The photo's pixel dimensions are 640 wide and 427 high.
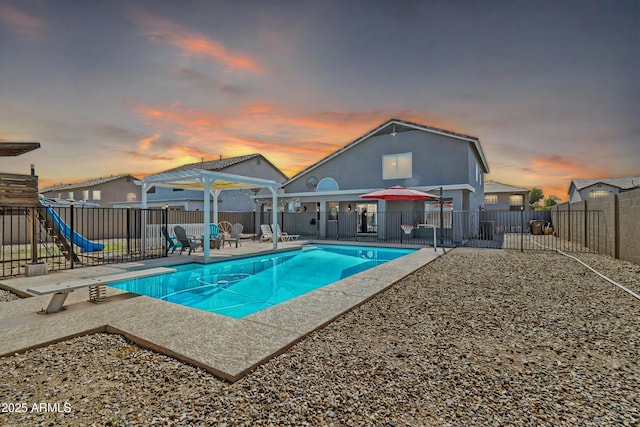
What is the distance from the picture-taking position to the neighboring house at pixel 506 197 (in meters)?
35.2

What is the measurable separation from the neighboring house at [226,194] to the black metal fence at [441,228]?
515cm

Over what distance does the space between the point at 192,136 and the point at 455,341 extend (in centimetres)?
1662

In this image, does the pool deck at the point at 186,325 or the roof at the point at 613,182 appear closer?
the pool deck at the point at 186,325

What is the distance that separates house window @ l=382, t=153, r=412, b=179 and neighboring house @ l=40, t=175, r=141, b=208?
83.8 ft

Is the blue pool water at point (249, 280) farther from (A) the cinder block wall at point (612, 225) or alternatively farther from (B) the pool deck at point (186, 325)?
(A) the cinder block wall at point (612, 225)

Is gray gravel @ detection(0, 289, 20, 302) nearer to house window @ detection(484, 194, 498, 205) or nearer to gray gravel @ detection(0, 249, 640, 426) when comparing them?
gray gravel @ detection(0, 249, 640, 426)

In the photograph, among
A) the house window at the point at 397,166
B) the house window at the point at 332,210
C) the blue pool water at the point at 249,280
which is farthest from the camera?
the house window at the point at 332,210

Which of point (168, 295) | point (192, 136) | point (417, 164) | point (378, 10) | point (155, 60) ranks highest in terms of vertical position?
point (378, 10)

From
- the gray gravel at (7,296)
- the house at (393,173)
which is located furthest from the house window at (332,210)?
the gray gravel at (7,296)

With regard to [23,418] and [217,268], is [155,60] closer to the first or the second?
[217,268]

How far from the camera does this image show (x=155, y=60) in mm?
10641

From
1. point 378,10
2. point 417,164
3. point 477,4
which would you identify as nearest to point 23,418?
point 378,10

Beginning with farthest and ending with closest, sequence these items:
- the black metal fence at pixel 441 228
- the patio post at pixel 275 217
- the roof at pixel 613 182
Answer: the roof at pixel 613 182, the black metal fence at pixel 441 228, the patio post at pixel 275 217

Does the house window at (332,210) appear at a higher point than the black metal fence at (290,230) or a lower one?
higher
